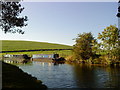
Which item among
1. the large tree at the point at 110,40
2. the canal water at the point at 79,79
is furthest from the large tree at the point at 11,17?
the large tree at the point at 110,40

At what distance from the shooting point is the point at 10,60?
106m

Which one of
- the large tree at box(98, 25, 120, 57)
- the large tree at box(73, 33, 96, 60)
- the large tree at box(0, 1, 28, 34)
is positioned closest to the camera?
the large tree at box(0, 1, 28, 34)

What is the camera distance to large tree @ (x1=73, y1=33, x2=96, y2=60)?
8381 centimetres

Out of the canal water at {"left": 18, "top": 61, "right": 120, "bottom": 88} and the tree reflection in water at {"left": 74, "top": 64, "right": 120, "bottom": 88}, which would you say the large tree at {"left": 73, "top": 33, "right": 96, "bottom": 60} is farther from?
the tree reflection in water at {"left": 74, "top": 64, "right": 120, "bottom": 88}

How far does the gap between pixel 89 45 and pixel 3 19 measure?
5961cm

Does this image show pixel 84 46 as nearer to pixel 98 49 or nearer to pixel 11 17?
pixel 98 49

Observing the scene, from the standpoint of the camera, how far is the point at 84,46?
277 feet

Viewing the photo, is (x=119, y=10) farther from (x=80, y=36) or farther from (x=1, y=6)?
(x=80, y=36)

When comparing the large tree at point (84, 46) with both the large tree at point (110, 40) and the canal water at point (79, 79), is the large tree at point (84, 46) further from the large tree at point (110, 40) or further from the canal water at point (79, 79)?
the canal water at point (79, 79)

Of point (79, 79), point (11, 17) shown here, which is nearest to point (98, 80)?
point (79, 79)

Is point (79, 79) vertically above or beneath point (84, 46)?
beneath

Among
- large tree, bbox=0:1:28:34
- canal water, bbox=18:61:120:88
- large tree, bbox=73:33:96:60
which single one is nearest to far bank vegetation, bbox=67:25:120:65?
large tree, bbox=73:33:96:60

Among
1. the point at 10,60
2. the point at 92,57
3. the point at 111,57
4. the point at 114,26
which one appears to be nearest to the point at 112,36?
the point at 114,26

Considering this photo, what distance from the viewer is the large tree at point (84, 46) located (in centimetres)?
8381
